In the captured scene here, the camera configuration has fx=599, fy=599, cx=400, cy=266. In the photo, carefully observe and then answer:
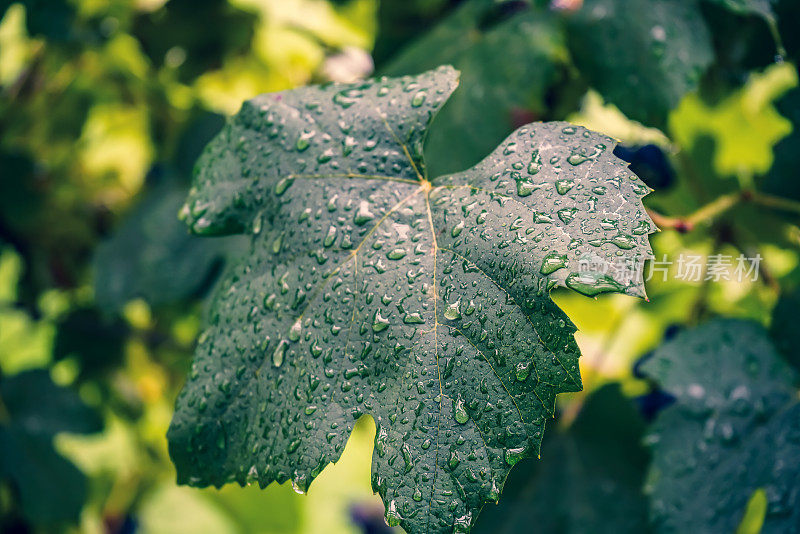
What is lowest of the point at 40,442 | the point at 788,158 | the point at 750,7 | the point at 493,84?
the point at 40,442

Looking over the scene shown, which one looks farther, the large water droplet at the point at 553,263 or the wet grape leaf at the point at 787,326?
the wet grape leaf at the point at 787,326

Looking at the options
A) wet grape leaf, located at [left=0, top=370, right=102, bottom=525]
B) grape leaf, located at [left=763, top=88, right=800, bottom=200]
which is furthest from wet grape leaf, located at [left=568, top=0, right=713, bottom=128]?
wet grape leaf, located at [left=0, top=370, right=102, bottom=525]

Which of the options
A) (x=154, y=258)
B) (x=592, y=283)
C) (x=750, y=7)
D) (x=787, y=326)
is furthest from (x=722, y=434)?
(x=154, y=258)

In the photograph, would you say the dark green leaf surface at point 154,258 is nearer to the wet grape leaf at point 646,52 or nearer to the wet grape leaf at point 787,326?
the wet grape leaf at point 646,52

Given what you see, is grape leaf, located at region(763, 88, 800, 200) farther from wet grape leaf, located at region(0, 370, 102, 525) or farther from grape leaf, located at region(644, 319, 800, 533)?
wet grape leaf, located at region(0, 370, 102, 525)

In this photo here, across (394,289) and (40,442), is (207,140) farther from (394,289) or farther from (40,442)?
(394,289)

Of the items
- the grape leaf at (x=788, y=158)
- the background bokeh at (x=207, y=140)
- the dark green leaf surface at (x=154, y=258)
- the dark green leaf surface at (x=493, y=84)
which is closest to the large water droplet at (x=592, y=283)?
the background bokeh at (x=207, y=140)
